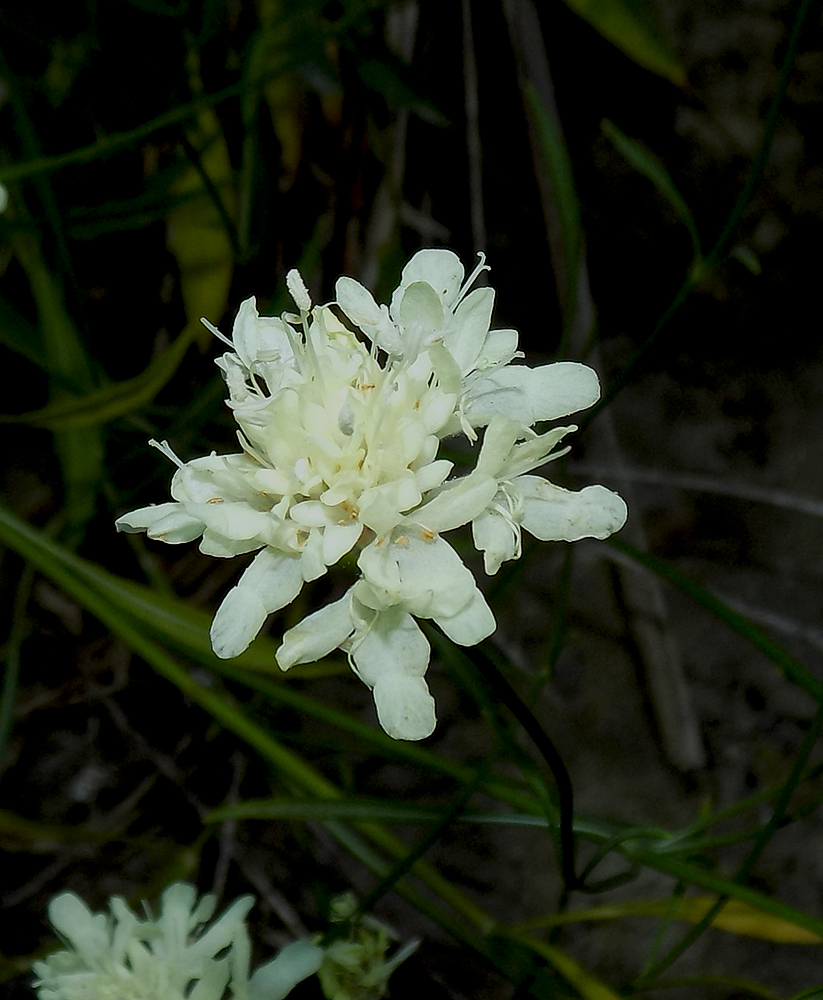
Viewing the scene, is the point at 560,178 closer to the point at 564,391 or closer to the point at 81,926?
the point at 564,391

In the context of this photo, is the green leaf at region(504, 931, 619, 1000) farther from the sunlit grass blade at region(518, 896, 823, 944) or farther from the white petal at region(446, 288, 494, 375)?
the white petal at region(446, 288, 494, 375)

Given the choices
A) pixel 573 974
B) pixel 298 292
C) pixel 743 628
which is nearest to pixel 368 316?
pixel 298 292

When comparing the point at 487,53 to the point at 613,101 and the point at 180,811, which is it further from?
the point at 180,811

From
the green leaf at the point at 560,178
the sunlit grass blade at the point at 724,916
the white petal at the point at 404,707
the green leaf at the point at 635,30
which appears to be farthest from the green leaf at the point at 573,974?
the green leaf at the point at 635,30

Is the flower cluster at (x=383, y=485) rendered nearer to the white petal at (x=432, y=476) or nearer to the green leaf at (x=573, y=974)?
the white petal at (x=432, y=476)

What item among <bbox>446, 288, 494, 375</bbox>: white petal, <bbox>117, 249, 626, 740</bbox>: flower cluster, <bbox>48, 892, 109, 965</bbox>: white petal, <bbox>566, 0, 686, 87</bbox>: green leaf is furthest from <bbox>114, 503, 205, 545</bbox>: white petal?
<bbox>566, 0, 686, 87</bbox>: green leaf

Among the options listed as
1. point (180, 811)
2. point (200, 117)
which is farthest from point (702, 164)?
point (180, 811)
